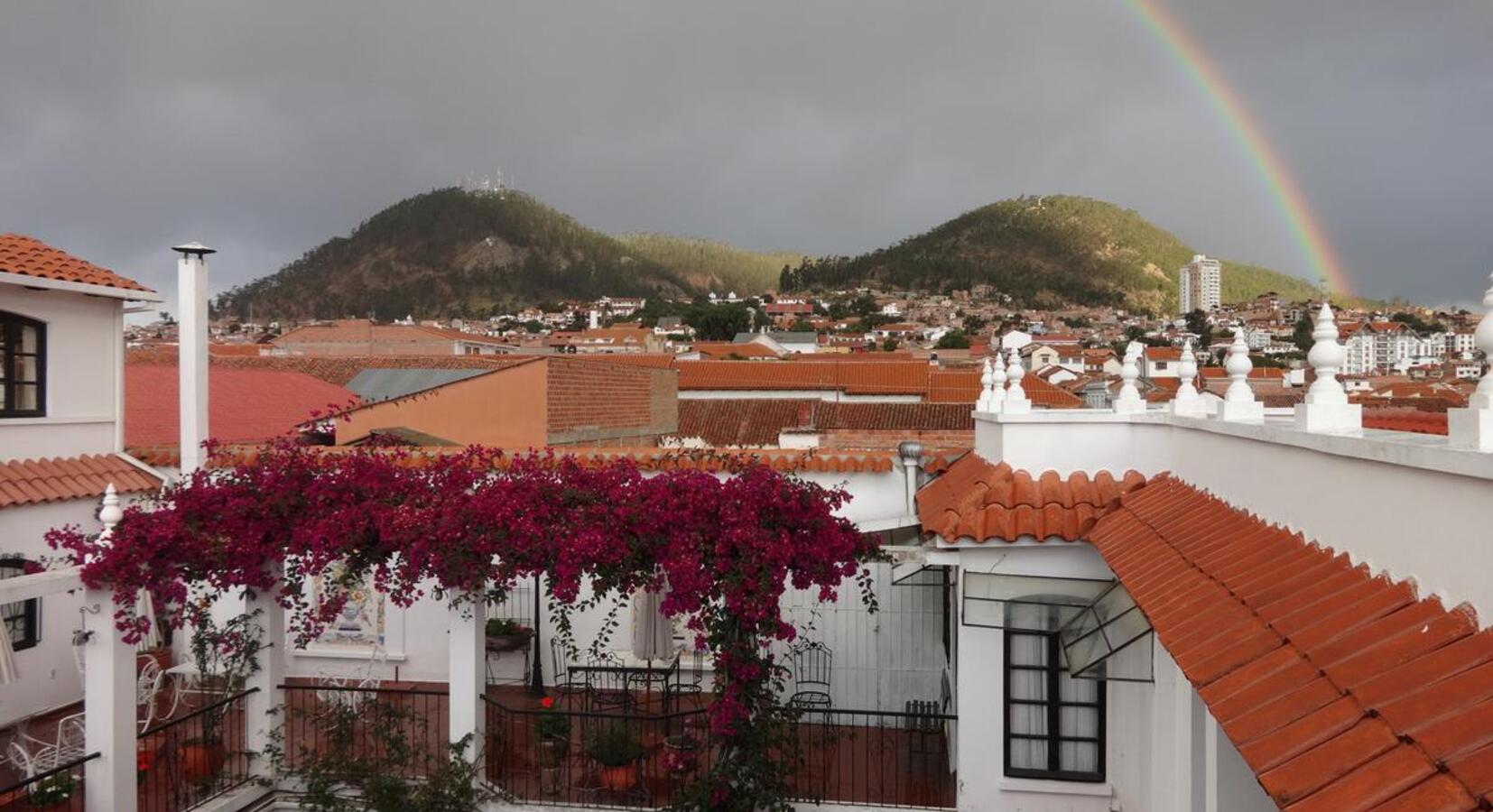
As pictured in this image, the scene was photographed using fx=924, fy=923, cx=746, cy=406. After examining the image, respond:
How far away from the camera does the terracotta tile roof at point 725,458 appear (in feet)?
32.7

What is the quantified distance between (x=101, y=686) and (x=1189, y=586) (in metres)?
7.81

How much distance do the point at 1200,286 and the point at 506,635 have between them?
14929 cm

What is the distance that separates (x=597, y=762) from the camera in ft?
27.4

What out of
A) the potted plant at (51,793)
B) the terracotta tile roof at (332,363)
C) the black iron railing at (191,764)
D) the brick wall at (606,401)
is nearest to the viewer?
the potted plant at (51,793)

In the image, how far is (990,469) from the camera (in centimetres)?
845

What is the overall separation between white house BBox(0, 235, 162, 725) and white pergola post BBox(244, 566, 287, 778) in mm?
3317

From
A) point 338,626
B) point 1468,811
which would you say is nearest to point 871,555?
point 1468,811

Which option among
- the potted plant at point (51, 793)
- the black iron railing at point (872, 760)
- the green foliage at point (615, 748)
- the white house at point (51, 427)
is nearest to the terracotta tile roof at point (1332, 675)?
the black iron railing at point (872, 760)

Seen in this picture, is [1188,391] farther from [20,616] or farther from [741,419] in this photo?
[741,419]

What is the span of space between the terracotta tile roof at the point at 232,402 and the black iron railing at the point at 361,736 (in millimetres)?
5992

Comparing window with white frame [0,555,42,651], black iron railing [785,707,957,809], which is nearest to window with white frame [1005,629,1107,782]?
black iron railing [785,707,957,809]

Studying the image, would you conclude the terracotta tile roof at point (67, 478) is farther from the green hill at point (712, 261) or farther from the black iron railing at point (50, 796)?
the green hill at point (712, 261)

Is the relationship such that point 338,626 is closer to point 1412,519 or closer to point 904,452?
point 904,452

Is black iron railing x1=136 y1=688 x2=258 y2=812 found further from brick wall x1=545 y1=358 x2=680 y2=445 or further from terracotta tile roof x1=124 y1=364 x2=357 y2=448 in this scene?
brick wall x1=545 y1=358 x2=680 y2=445
